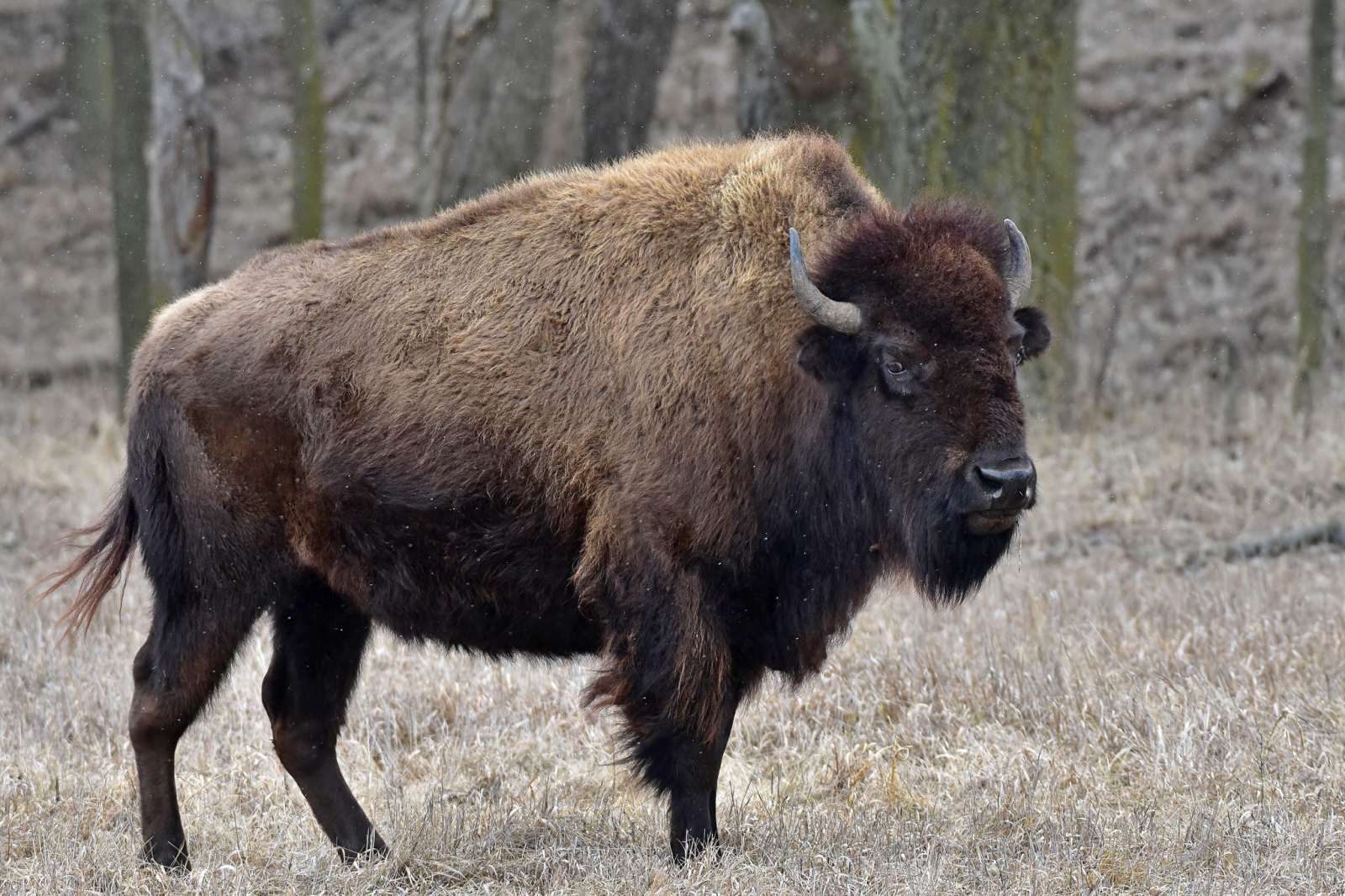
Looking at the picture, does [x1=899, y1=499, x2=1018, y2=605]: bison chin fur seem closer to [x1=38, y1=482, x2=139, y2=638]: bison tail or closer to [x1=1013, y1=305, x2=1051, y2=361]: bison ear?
[x1=1013, y1=305, x2=1051, y2=361]: bison ear

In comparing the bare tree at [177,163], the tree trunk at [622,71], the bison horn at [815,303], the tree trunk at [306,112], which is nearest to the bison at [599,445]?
the bison horn at [815,303]

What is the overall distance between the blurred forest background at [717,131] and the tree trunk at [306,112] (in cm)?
2

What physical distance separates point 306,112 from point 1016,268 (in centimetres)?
884

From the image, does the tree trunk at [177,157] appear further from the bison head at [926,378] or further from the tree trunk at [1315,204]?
the tree trunk at [1315,204]

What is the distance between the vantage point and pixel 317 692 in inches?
213

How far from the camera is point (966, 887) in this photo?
14.1 feet

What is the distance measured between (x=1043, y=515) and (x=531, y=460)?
5237 millimetres

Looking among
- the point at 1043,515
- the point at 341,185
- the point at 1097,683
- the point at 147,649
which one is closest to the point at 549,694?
the point at 147,649

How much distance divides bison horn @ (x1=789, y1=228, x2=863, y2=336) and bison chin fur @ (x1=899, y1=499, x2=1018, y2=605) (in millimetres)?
643

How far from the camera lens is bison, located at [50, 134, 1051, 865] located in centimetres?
456

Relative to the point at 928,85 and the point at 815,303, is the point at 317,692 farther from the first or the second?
the point at 928,85

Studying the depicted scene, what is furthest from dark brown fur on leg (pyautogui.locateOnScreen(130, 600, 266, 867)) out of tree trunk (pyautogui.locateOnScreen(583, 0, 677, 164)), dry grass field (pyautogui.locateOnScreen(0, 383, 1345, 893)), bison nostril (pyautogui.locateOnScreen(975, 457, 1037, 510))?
tree trunk (pyautogui.locateOnScreen(583, 0, 677, 164))

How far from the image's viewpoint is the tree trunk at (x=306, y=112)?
12.2m

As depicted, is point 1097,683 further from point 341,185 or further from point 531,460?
point 341,185
